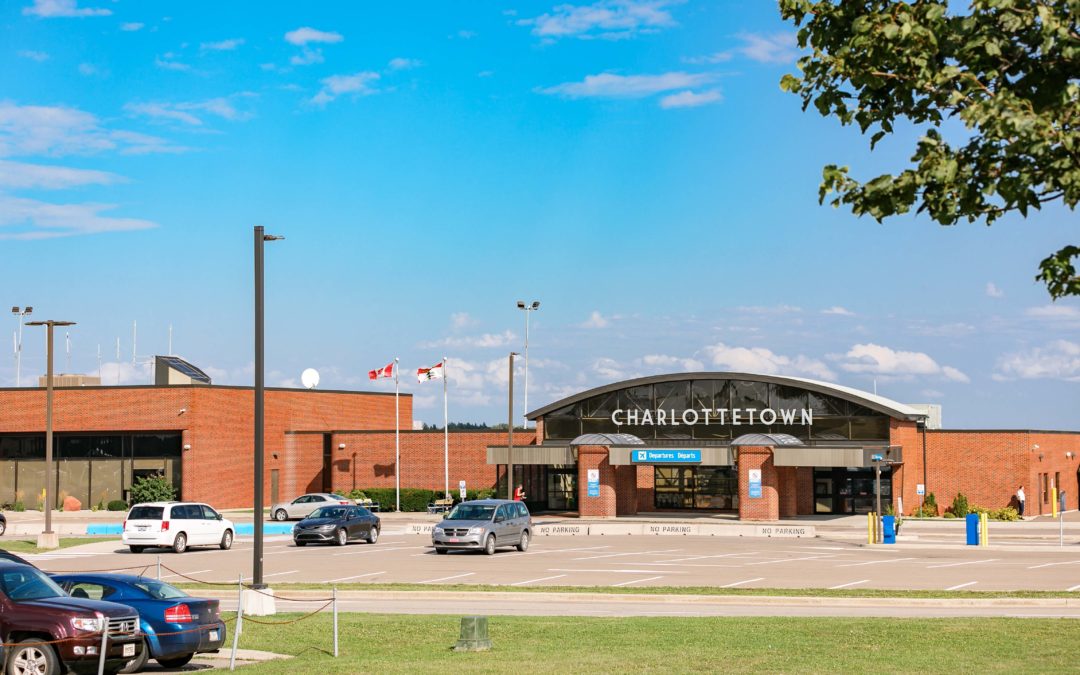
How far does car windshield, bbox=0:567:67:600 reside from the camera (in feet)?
53.5

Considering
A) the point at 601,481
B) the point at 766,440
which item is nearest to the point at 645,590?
the point at 766,440

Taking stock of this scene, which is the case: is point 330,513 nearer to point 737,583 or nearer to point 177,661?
point 737,583

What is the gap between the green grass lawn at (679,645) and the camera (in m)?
16.4

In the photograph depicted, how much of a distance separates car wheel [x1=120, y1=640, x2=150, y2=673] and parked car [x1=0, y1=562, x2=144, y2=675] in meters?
0.19

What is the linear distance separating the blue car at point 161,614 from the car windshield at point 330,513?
1034 inches

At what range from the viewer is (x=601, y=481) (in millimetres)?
59688

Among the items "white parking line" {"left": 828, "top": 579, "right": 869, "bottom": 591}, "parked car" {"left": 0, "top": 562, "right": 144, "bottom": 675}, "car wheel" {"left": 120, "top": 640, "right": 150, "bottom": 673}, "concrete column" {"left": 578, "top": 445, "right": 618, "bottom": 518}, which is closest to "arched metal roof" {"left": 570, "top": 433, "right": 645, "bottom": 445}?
"concrete column" {"left": 578, "top": 445, "right": 618, "bottom": 518}

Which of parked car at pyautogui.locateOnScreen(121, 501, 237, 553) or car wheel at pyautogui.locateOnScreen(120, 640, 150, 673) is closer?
car wheel at pyautogui.locateOnScreen(120, 640, 150, 673)

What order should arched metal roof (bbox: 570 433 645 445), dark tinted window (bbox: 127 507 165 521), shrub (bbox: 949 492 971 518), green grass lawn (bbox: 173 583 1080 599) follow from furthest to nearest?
arched metal roof (bbox: 570 433 645 445)
shrub (bbox: 949 492 971 518)
dark tinted window (bbox: 127 507 165 521)
green grass lawn (bbox: 173 583 1080 599)

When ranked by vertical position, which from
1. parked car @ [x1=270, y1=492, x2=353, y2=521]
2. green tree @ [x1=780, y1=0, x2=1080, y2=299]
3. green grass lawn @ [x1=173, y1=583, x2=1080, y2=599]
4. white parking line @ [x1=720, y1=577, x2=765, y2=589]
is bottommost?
white parking line @ [x1=720, y1=577, x2=765, y2=589]

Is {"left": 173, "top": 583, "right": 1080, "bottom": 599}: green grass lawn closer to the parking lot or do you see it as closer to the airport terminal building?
the parking lot

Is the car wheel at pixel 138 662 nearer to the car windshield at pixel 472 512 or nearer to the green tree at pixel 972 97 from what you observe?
the green tree at pixel 972 97

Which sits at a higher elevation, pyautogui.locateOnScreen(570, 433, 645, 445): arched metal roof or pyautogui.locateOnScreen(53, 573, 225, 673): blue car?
pyautogui.locateOnScreen(570, 433, 645, 445): arched metal roof

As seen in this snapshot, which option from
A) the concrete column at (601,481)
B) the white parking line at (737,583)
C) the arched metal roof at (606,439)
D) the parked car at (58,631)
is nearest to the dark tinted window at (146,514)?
the white parking line at (737,583)
